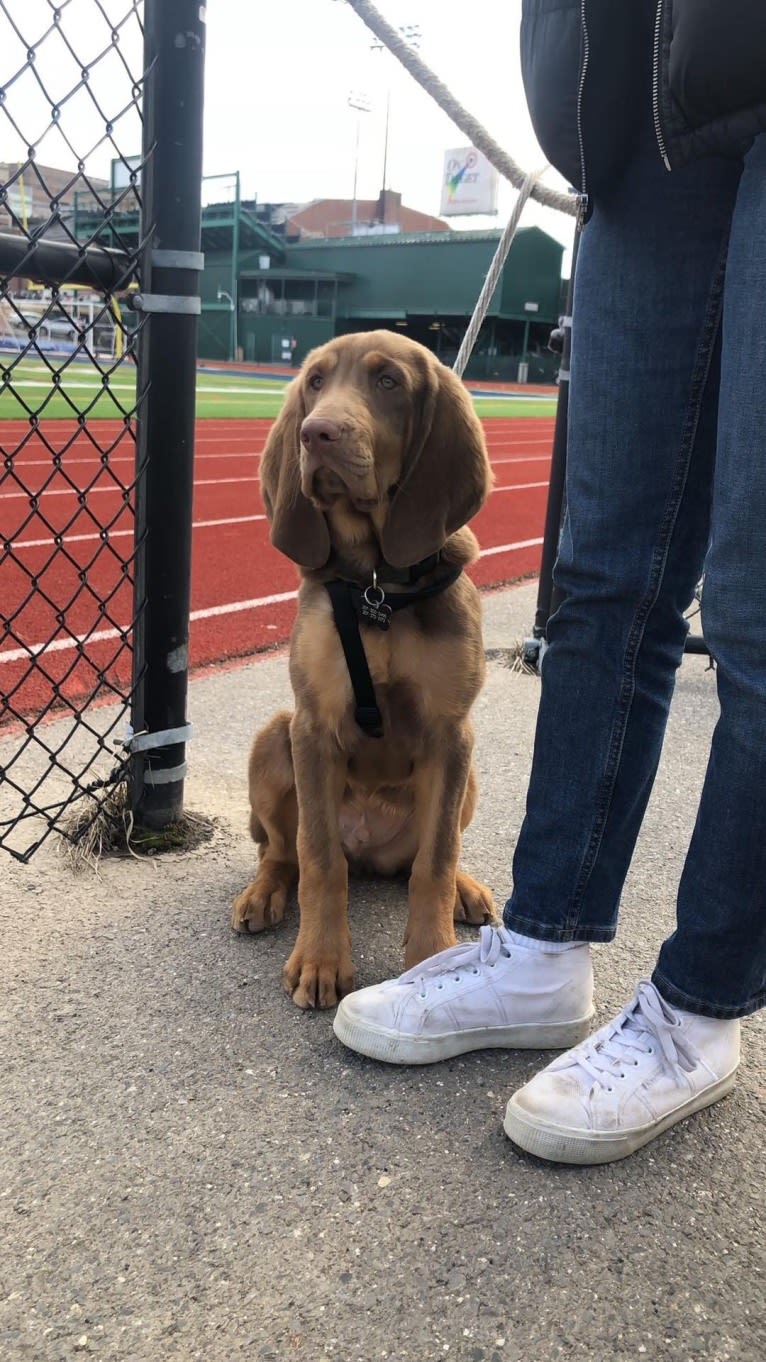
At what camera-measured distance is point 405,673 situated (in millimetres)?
2389

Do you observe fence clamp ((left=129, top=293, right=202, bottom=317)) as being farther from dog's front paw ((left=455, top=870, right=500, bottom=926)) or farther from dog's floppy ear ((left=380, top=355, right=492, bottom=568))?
dog's front paw ((left=455, top=870, right=500, bottom=926))

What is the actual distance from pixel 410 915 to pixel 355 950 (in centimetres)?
21

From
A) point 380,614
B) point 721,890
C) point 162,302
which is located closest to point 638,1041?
point 721,890

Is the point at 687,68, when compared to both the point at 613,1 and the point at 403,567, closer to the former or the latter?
the point at 613,1

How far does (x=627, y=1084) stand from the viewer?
186cm

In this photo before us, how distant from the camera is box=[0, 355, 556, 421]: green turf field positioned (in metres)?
18.8

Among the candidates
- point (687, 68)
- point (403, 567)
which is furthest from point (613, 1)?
point (403, 567)

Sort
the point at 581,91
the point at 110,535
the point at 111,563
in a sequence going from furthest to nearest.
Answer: the point at 110,535
the point at 111,563
the point at 581,91

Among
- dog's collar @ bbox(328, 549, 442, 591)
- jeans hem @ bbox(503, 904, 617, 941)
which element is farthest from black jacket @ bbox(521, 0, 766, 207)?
jeans hem @ bbox(503, 904, 617, 941)

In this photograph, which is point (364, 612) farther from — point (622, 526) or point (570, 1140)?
point (570, 1140)

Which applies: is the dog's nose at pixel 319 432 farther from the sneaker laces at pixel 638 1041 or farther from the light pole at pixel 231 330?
the light pole at pixel 231 330

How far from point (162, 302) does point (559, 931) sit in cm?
184

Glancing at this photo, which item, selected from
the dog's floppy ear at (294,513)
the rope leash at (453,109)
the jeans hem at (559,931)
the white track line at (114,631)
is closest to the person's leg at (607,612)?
the jeans hem at (559,931)

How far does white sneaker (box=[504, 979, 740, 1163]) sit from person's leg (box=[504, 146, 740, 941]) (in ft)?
0.81
